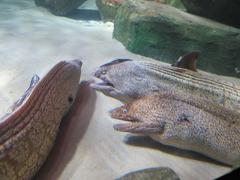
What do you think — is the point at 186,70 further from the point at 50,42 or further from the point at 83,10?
the point at 83,10

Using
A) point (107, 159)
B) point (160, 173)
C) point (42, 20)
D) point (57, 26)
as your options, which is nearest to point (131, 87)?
point (107, 159)

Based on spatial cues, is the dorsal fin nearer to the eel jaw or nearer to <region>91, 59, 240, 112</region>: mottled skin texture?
<region>91, 59, 240, 112</region>: mottled skin texture

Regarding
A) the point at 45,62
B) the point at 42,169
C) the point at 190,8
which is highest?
the point at 190,8

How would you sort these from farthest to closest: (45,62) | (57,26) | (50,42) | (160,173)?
(57,26), (50,42), (45,62), (160,173)

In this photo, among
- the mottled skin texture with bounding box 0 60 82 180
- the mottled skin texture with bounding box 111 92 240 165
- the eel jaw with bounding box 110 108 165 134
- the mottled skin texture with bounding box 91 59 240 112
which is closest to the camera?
the mottled skin texture with bounding box 0 60 82 180

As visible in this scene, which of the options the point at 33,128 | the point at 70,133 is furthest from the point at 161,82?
the point at 33,128

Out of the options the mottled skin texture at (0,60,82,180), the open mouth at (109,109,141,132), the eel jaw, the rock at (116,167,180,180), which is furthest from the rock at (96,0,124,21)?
the rock at (116,167,180,180)

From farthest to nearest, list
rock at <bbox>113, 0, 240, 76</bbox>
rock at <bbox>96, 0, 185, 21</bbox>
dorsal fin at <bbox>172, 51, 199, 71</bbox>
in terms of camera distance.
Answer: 1. rock at <bbox>96, 0, 185, 21</bbox>
2. rock at <bbox>113, 0, 240, 76</bbox>
3. dorsal fin at <bbox>172, 51, 199, 71</bbox>
